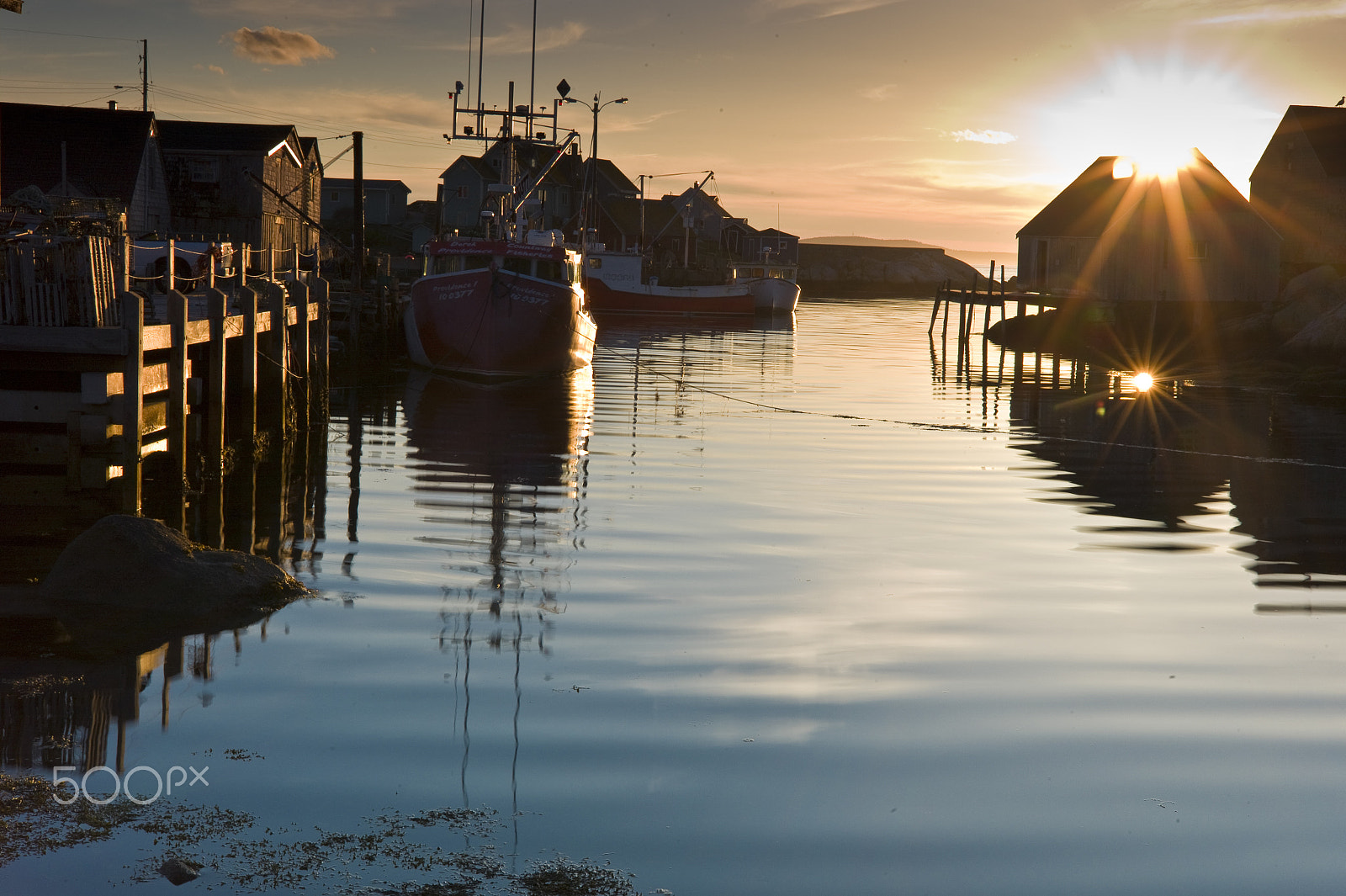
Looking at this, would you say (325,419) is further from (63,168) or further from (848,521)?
(63,168)

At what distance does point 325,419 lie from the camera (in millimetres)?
23547

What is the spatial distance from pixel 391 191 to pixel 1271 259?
206 ft

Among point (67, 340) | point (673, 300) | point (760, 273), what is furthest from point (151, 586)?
point (760, 273)

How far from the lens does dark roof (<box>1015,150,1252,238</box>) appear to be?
4803 centimetres

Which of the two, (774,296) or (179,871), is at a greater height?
(774,296)

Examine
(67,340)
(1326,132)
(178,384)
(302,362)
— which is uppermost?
(1326,132)

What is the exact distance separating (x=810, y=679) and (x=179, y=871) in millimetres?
4321

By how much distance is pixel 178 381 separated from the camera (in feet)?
46.5

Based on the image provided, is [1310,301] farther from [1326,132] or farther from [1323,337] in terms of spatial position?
[1326,132]

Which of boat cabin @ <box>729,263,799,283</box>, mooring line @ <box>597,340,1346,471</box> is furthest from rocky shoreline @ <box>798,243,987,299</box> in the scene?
mooring line @ <box>597,340,1346,471</box>

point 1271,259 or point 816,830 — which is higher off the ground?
point 1271,259

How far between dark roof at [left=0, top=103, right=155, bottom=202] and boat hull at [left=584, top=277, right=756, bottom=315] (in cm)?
3501

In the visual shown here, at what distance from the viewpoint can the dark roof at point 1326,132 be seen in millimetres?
51000

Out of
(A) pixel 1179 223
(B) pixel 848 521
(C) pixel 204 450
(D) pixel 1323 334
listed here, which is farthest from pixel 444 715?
(A) pixel 1179 223
